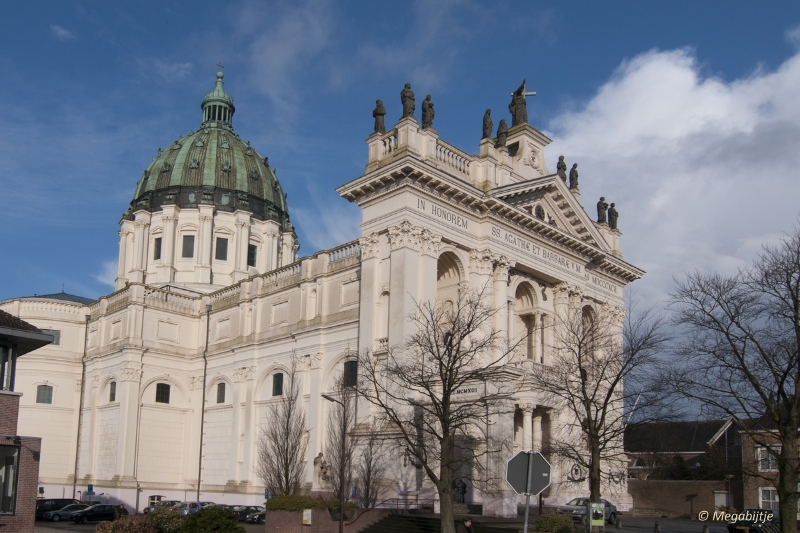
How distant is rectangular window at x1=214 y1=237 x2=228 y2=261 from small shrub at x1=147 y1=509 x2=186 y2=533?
47389 millimetres

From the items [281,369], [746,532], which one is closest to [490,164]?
[281,369]

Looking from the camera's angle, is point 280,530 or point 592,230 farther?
point 592,230

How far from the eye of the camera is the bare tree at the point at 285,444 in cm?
4478

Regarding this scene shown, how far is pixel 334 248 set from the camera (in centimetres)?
4944

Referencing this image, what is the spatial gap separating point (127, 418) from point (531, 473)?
157 ft

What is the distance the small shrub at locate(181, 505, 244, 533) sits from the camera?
25.2m

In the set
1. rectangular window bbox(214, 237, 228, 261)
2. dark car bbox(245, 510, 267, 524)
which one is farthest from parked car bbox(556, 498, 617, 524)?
rectangular window bbox(214, 237, 228, 261)

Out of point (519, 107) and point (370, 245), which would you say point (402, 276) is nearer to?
point (370, 245)

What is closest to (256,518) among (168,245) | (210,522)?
(210,522)

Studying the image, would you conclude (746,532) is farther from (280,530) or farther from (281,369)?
(281,369)

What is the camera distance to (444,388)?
29.1 metres

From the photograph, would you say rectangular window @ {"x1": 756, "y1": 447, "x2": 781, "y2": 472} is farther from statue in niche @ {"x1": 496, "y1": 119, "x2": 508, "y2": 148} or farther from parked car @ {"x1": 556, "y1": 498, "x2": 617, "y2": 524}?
statue in niche @ {"x1": 496, "y1": 119, "x2": 508, "y2": 148}

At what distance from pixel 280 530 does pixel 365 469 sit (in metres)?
6.39

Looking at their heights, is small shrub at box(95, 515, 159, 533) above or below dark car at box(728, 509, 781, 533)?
above
